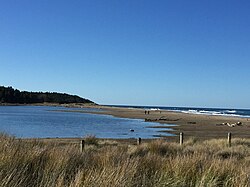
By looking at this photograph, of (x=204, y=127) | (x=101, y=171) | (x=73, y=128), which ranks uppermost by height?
(x=101, y=171)

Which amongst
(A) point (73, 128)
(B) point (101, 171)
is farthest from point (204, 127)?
(B) point (101, 171)

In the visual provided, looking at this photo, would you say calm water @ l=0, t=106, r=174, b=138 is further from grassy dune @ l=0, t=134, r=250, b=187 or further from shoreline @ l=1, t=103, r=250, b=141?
grassy dune @ l=0, t=134, r=250, b=187

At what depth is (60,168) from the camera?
6.82 metres

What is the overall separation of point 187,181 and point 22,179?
3163 mm

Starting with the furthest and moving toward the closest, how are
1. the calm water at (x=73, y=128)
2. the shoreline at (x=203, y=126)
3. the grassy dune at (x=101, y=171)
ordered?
the shoreline at (x=203, y=126) < the calm water at (x=73, y=128) < the grassy dune at (x=101, y=171)

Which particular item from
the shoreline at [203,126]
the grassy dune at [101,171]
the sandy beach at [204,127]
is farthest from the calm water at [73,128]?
the grassy dune at [101,171]

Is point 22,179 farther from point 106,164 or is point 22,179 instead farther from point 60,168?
point 106,164

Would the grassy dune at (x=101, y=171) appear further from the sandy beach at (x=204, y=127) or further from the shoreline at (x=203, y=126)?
the sandy beach at (x=204, y=127)

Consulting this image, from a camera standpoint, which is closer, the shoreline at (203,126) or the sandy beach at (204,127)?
the shoreline at (203,126)

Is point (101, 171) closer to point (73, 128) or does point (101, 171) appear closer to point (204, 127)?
point (73, 128)

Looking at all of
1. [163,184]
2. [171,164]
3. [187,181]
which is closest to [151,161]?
[171,164]

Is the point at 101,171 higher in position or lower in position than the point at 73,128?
higher

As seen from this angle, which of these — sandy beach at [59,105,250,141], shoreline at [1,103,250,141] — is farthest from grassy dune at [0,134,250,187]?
sandy beach at [59,105,250,141]

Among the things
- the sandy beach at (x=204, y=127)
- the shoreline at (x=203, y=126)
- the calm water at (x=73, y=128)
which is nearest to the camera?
the calm water at (x=73, y=128)
